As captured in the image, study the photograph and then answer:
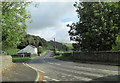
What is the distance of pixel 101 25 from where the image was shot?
2786 centimetres

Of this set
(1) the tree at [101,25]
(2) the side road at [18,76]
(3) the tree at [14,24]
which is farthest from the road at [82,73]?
(1) the tree at [101,25]

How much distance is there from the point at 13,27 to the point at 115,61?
51.7 ft

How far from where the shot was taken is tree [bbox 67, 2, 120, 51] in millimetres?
27281

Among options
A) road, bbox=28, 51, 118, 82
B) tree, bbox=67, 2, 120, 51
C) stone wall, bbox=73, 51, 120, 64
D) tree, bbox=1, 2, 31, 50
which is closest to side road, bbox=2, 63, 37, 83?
road, bbox=28, 51, 118, 82

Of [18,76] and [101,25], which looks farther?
[101,25]

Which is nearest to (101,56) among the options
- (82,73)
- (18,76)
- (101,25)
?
(101,25)

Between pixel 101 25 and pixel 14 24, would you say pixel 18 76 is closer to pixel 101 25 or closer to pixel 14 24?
pixel 14 24

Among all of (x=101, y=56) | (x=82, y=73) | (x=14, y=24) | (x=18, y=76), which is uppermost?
(x=14, y=24)

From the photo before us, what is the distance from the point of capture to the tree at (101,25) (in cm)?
2728

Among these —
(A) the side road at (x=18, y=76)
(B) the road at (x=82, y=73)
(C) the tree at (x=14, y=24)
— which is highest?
(C) the tree at (x=14, y=24)

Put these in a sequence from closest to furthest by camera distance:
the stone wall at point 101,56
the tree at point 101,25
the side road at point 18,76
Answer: the side road at point 18,76
the stone wall at point 101,56
the tree at point 101,25

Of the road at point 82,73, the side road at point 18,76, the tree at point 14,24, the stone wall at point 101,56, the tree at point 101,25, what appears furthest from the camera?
the tree at point 101,25

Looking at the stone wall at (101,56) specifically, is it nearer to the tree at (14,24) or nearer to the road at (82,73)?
the road at (82,73)

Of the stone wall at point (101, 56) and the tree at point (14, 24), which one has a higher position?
the tree at point (14, 24)
